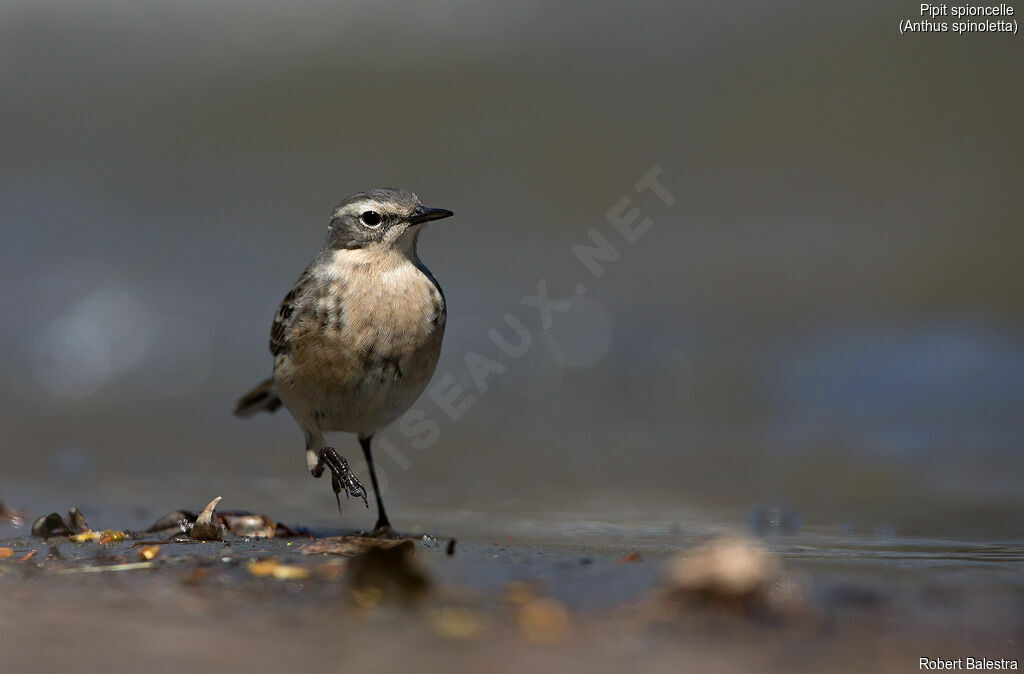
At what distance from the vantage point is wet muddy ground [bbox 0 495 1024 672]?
12.5 feet

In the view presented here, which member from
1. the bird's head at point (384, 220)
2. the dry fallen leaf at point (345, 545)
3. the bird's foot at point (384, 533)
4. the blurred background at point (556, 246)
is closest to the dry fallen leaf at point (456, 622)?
the dry fallen leaf at point (345, 545)

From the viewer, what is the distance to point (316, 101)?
18078 mm

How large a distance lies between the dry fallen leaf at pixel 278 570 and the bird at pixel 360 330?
122 centimetres

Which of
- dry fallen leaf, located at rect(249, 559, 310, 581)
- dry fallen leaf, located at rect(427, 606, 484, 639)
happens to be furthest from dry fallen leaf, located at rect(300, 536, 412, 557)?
dry fallen leaf, located at rect(427, 606, 484, 639)

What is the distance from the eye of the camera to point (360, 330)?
6648mm

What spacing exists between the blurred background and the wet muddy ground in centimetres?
193

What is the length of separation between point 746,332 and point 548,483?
4.33 m

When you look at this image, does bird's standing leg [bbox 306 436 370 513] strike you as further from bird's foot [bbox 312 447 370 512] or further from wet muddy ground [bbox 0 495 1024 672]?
wet muddy ground [bbox 0 495 1024 672]

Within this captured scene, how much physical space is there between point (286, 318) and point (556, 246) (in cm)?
762

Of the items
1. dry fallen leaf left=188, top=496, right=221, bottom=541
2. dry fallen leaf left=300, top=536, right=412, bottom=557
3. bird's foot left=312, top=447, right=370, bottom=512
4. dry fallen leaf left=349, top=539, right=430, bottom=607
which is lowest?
dry fallen leaf left=349, top=539, right=430, bottom=607

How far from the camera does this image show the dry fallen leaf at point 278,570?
491cm

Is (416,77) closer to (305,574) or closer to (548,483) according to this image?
(548,483)

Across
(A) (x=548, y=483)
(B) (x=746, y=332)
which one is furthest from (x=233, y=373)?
(B) (x=746, y=332)

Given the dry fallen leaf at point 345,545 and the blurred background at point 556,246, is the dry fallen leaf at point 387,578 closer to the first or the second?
the dry fallen leaf at point 345,545
